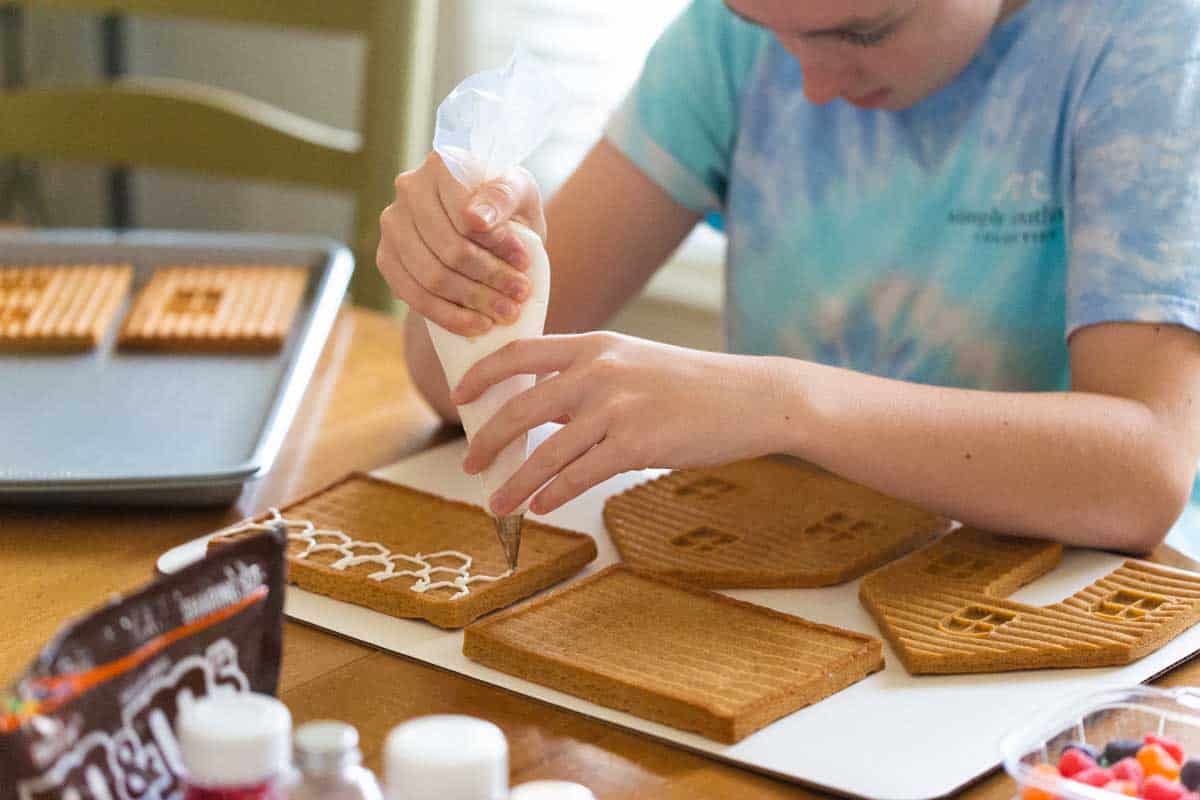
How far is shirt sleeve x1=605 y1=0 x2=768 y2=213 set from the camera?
55.4 inches

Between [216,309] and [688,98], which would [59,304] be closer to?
[216,309]

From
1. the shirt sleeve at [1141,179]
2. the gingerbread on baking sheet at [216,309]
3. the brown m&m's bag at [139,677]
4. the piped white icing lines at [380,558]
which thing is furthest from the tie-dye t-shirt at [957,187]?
the brown m&m's bag at [139,677]

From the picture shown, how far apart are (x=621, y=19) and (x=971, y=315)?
5.23 feet

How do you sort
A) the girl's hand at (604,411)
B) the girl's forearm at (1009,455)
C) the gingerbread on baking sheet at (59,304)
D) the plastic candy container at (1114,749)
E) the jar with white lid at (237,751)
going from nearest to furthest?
the jar with white lid at (237,751) → the plastic candy container at (1114,749) → the girl's hand at (604,411) → the girl's forearm at (1009,455) → the gingerbread on baking sheet at (59,304)

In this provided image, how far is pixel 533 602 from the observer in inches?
36.0

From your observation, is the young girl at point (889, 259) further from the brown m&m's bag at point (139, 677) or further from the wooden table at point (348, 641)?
the brown m&m's bag at point (139, 677)

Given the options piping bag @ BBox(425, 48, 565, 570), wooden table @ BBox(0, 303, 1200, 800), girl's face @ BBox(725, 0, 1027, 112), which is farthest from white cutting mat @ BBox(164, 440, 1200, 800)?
girl's face @ BBox(725, 0, 1027, 112)

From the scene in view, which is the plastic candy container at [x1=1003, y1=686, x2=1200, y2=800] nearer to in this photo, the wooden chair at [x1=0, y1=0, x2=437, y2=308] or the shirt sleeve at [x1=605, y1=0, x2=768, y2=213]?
the shirt sleeve at [x1=605, y1=0, x2=768, y2=213]

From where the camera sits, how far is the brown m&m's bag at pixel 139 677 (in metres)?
0.56

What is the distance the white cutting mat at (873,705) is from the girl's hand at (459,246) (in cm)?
21

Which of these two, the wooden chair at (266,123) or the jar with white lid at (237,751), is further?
the wooden chair at (266,123)

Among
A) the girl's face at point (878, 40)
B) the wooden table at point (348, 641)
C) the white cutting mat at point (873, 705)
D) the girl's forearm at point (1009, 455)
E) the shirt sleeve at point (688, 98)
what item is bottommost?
the wooden table at point (348, 641)

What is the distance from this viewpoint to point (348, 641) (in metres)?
0.90

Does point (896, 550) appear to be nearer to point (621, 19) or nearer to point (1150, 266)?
point (1150, 266)
